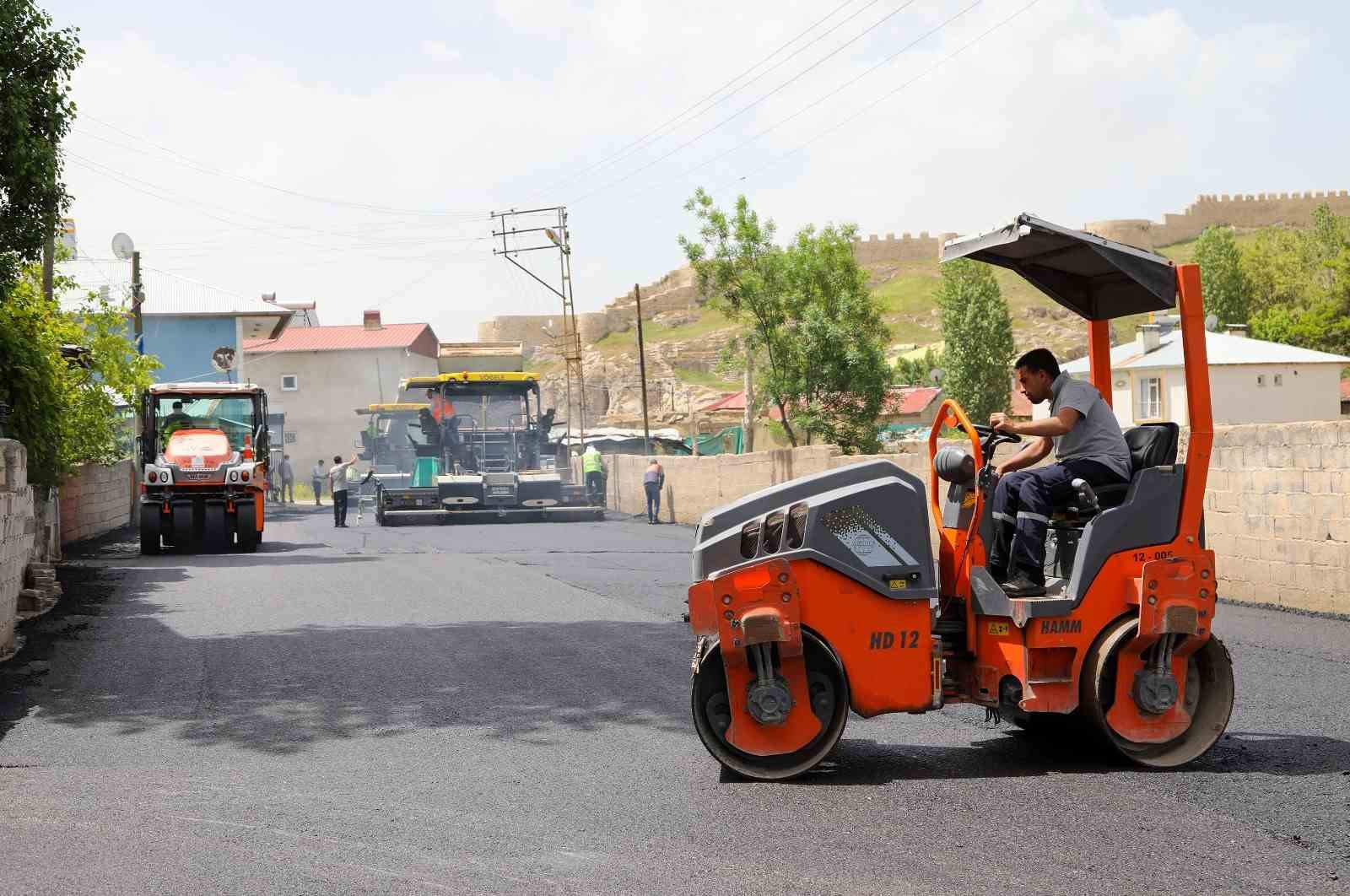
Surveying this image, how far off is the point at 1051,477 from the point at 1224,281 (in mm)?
83210

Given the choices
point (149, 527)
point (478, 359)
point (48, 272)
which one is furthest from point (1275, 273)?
point (149, 527)

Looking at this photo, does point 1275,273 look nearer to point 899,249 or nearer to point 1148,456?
point 899,249

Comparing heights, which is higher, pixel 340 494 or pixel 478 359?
pixel 478 359

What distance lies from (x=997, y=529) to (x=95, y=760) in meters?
4.59

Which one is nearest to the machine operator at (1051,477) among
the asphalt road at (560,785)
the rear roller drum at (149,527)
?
the asphalt road at (560,785)

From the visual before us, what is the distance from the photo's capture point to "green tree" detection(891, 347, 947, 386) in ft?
198

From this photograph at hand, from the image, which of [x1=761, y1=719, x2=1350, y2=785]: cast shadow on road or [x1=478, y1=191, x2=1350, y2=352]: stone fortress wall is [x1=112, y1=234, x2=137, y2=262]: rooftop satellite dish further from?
[x1=478, y1=191, x2=1350, y2=352]: stone fortress wall

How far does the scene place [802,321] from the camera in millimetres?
41375

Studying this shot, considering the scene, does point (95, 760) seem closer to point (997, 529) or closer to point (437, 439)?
point (997, 529)

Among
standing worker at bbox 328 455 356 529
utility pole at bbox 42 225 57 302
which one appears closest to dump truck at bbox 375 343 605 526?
standing worker at bbox 328 455 356 529

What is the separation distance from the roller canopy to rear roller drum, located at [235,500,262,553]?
1816 cm

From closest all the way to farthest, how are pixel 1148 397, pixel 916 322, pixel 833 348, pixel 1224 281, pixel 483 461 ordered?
1. pixel 483 461
2. pixel 833 348
3. pixel 1148 397
4. pixel 1224 281
5. pixel 916 322

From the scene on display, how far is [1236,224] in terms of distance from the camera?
5418 inches

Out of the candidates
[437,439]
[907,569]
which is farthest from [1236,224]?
[907,569]
